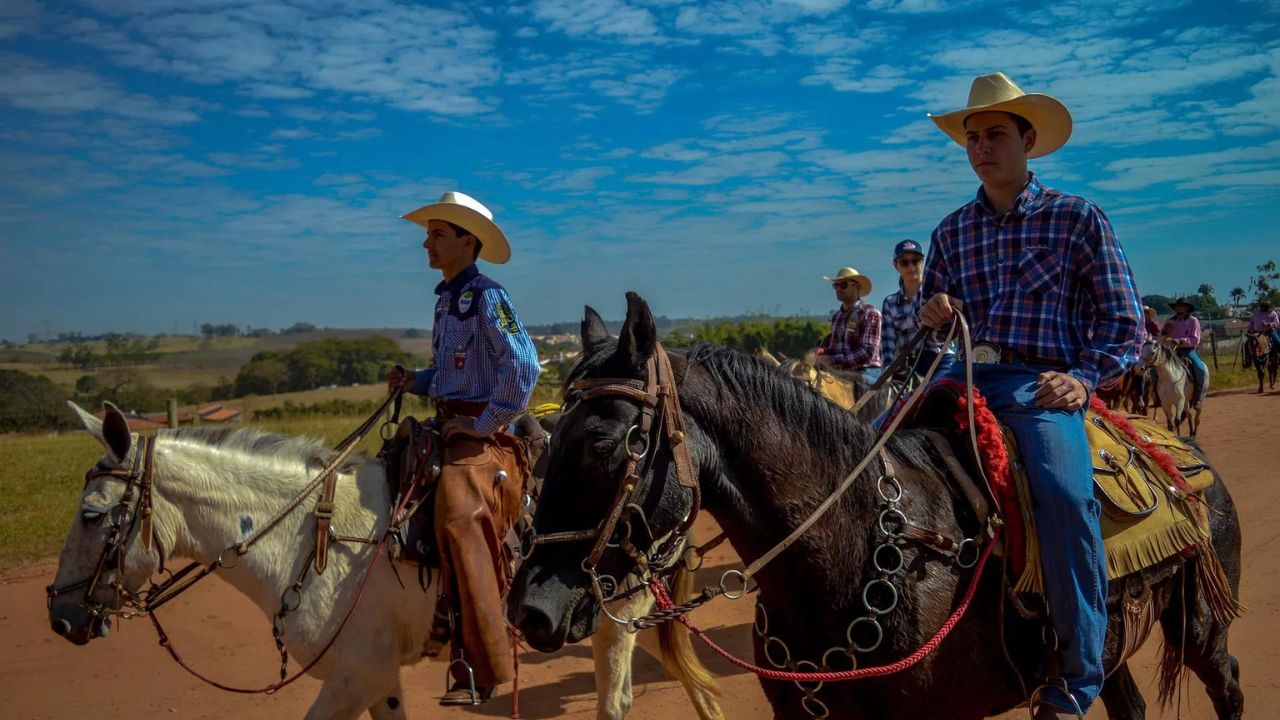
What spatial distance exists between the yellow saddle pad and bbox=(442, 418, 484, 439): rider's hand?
→ 250 cm

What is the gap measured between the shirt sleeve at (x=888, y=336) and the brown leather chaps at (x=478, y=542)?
18.2 feet

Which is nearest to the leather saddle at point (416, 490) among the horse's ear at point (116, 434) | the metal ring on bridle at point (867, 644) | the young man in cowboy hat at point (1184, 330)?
the horse's ear at point (116, 434)

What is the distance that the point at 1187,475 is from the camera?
3359 millimetres

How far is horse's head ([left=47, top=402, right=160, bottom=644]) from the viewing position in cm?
374

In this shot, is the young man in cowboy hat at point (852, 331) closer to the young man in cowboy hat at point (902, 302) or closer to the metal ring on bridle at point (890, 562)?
the young man in cowboy hat at point (902, 302)

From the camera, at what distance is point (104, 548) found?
3771 millimetres

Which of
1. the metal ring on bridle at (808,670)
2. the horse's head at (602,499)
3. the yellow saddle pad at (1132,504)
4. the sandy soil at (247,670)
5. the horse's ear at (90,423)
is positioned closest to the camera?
the horse's head at (602,499)

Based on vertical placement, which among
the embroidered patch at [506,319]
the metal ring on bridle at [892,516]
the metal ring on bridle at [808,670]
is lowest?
the metal ring on bridle at [808,670]

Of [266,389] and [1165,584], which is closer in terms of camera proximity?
[1165,584]

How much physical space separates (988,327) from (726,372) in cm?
120

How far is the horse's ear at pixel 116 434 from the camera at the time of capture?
12.4ft

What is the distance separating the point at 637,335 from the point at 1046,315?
1.62m

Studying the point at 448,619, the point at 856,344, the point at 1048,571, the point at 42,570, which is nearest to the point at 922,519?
the point at 1048,571

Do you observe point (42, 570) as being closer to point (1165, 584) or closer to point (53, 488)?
point (53, 488)
